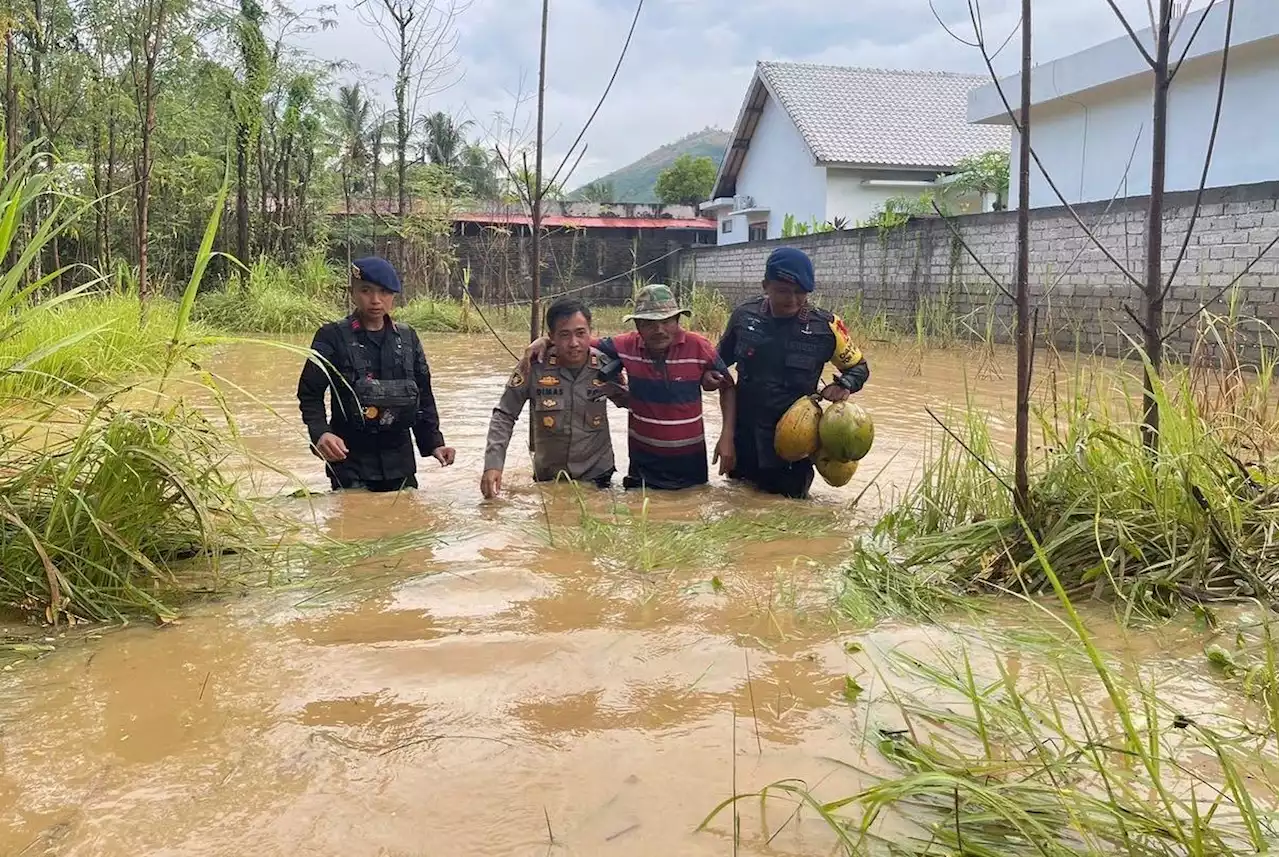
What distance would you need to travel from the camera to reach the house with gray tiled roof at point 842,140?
935 inches

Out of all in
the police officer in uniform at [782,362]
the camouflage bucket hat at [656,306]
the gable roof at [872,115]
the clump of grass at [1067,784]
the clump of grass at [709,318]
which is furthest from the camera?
the gable roof at [872,115]

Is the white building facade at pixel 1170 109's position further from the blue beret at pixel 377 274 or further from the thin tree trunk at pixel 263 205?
the thin tree trunk at pixel 263 205

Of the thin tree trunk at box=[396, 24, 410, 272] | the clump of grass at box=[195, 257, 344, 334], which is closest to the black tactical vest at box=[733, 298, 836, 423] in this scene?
the clump of grass at box=[195, 257, 344, 334]

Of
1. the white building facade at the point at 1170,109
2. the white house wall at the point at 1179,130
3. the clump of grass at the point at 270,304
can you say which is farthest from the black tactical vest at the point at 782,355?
the clump of grass at the point at 270,304

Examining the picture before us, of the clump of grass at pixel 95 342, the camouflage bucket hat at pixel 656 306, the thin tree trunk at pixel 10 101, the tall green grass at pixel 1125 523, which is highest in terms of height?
the thin tree trunk at pixel 10 101

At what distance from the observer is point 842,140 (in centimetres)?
2375

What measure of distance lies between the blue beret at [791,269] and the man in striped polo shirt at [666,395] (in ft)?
1.54

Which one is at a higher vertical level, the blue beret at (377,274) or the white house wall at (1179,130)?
the white house wall at (1179,130)

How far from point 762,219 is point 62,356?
79.4 ft

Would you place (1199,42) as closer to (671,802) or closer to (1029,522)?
(1029,522)

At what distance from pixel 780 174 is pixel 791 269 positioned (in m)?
23.2

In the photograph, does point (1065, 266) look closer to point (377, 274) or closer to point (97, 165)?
point (377, 274)

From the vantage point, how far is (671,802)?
1642 millimetres

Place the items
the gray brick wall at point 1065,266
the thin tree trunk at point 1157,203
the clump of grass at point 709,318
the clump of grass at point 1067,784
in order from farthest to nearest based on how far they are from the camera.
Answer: the clump of grass at point 709,318
the gray brick wall at point 1065,266
the thin tree trunk at point 1157,203
the clump of grass at point 1067,784
